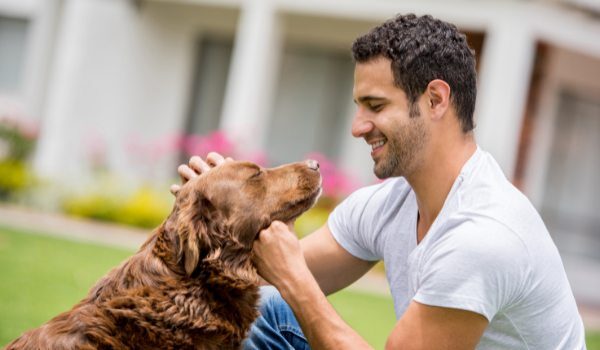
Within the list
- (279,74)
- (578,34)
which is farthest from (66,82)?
(578,34)

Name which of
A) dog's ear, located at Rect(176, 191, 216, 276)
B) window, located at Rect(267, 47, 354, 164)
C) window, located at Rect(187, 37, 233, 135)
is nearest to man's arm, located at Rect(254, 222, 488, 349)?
dog's ear, located at Rect(176, 191, 216, 276)

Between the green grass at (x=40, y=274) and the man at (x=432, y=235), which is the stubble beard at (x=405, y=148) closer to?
the man at (x=432, y=235)

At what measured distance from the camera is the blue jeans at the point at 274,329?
382 cm

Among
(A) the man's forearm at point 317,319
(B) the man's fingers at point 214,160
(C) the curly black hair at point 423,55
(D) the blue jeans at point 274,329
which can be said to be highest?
(C) the curly black hair at point 423,55

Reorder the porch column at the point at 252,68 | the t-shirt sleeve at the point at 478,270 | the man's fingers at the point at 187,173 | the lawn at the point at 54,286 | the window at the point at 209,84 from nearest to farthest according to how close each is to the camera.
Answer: the t-shirt sleeve at the point at 478,270, the man's fingers at the point at 187,173, the lawn at the point at 54,286, the porch column at the point at 252,68, the window at the point at 209,84

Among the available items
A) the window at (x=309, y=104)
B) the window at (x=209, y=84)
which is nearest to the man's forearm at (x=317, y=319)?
the window at (x=309, y=104)

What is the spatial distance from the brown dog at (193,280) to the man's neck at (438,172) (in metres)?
0.64

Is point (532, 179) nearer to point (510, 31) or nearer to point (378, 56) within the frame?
point (510, 31)

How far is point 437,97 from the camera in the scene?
11.6 feet

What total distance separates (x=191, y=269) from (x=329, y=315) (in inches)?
25.2

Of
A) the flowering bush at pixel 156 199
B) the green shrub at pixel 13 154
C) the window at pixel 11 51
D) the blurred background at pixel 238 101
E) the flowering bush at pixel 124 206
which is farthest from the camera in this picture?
the window at pixel 11 51

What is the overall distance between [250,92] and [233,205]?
9.88 meters

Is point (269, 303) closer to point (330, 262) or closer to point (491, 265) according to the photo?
point (330, 262)

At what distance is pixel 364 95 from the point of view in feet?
11.7
